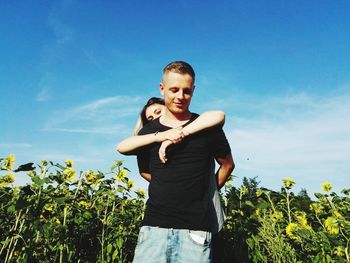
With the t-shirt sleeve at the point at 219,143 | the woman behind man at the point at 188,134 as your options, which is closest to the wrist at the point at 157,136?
the woman behind man at the point at 188,134

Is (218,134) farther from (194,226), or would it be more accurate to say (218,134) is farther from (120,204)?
(120,204)

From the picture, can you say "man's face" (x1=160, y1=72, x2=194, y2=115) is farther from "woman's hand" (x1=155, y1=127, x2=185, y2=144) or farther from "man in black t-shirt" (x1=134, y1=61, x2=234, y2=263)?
"woman's hand" (x1=155, y1=127, x2=185, y2=144)

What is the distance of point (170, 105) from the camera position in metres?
2.14

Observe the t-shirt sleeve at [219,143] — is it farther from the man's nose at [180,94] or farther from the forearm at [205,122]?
the man's nose at [180,94]

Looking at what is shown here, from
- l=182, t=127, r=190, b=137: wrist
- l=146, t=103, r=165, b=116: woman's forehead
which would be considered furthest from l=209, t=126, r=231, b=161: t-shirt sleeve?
l=146, t=103, r=165, b=116: woman's forehead

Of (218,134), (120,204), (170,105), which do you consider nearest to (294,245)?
(120,204)

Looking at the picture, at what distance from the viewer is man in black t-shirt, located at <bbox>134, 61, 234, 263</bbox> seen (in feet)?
6.36

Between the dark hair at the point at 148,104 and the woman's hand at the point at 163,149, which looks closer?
the woman's hand at the point at 163,149

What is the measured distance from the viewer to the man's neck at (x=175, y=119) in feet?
7.38

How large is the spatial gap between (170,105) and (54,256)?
2.24m

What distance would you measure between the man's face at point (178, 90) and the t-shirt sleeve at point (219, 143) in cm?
Result: 22

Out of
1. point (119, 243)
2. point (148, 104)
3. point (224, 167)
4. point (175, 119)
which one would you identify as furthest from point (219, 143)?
point (119, 243)

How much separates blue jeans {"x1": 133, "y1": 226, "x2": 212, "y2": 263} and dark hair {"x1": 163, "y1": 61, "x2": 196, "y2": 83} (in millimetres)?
856

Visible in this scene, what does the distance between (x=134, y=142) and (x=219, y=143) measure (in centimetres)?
49
